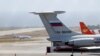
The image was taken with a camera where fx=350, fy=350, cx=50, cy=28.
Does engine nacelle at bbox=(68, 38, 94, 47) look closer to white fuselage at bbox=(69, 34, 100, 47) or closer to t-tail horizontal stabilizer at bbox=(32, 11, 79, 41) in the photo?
white fuselage at bbox=(69, 34, 100, 47)

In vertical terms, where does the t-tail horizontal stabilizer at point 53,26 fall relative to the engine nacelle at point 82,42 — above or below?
above

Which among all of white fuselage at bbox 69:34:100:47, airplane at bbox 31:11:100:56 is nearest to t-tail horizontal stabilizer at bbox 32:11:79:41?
airplane at bbox 31:11:100:56

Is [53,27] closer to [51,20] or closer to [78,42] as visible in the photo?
[51,20]

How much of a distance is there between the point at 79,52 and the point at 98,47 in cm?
378

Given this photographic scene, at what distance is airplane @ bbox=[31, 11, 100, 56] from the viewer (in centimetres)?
4722

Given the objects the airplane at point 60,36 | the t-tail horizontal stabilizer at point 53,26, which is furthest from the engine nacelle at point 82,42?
the t-tail horizontal stabilizer at point 53,26

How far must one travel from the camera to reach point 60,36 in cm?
4753

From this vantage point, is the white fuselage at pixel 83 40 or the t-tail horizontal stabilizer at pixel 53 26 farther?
the white fuselage at pixel 83 40

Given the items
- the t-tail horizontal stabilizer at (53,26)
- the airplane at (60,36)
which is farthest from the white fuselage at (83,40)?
the t-tail horizontal stabilizer at (53,26)

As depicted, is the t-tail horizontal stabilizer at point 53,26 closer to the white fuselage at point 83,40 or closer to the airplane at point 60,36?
the airplane at point 60,36

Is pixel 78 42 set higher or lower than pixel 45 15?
lower

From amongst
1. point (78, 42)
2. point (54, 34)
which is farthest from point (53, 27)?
point (78, 42)

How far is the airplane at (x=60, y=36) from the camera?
47219 mm

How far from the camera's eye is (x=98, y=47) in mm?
47312
